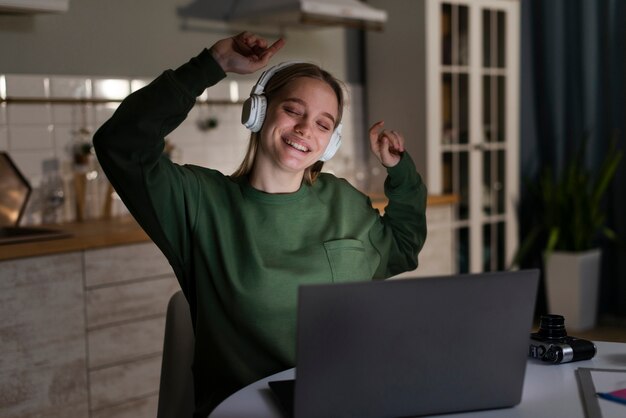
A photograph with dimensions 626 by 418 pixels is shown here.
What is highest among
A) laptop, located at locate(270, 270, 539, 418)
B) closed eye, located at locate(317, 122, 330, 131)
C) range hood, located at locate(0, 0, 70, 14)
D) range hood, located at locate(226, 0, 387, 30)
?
range hood, located at locate(226, 0, 387, 30)

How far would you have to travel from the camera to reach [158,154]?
4.98 ft

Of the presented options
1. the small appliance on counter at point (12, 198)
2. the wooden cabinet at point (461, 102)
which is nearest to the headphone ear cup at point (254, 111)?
the small appliance on counter at point (12, 198)

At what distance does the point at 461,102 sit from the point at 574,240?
1.05 meters

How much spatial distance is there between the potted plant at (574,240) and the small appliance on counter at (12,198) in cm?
284

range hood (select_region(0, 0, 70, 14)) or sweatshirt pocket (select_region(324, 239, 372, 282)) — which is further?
range hood (select_region(0, 0, 70, 14))

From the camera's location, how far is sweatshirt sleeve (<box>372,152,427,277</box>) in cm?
170

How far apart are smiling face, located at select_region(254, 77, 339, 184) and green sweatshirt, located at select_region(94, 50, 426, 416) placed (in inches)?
2.4

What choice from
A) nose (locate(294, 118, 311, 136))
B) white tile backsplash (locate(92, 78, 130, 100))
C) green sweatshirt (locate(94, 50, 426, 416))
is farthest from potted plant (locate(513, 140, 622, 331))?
nose (locate(294, 118, 311, 136))

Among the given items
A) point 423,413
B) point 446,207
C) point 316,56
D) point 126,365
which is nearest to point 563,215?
point 446,207

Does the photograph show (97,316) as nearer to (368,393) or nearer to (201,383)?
(201,383)

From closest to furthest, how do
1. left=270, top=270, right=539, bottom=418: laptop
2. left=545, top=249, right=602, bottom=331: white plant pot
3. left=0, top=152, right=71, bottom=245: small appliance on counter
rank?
left=270, top=270, right=539, bottom=418: laptop → left=0, top=152, right=71, bottom=245: small appliance on counter → left=545, top=249, right=602, bottom=331: white plant pot

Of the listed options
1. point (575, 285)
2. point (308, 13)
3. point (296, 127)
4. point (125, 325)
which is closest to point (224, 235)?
point (296, 127)

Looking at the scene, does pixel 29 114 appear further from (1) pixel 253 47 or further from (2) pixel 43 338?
(1) pixel 253 47

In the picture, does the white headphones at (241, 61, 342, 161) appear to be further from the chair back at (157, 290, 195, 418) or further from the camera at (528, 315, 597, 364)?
the camera at (528, 315, 597, 364)
